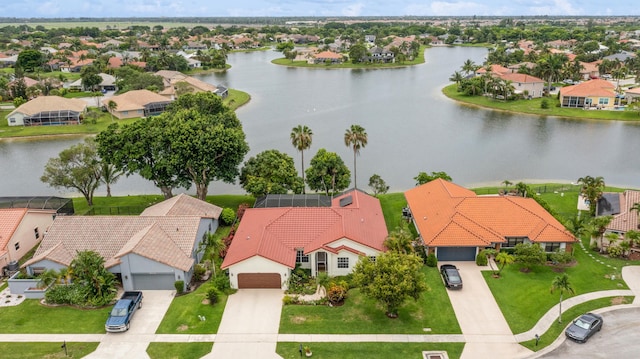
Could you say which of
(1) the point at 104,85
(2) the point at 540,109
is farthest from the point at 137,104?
(2) the point at 540,109

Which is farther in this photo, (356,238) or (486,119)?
(486,119)

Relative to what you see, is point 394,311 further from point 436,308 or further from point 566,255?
point 566,255

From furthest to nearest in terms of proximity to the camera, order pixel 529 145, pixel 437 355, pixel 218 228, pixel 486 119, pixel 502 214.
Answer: pixel 486 119 < pixel 529 145 < pixel 218 228 < pixel 502 214 < pixel 437 355

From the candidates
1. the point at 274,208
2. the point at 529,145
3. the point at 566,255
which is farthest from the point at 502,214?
the point at 529,145

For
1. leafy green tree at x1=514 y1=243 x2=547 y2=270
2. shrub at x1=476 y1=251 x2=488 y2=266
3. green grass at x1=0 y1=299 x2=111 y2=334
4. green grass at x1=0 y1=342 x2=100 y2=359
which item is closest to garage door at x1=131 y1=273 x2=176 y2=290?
green grass at x1=0 y1=299 x2=111 y2=334

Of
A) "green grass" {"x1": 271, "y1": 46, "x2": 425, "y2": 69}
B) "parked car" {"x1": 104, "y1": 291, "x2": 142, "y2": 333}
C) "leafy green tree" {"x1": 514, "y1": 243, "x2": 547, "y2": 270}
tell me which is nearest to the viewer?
"parked car" {"x1": 104, "y1": 291, "x2": 142, "y2": 333}

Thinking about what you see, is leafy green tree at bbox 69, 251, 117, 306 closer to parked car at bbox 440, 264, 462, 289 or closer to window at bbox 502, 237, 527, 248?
parked car at bbox 440, 264, 462, 289
